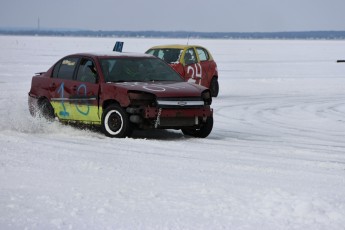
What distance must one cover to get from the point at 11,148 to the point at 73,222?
435 centimetres

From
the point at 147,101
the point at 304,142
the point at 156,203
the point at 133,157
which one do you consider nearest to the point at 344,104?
the point at 304,142

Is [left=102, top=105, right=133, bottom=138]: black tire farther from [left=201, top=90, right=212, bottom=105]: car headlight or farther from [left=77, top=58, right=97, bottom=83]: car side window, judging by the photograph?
[left=201, top=90, right=212, bottom=105]: car headlight

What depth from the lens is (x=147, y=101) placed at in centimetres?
1127

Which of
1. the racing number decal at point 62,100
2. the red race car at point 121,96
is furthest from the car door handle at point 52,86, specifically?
the racing number decal at point 62,100

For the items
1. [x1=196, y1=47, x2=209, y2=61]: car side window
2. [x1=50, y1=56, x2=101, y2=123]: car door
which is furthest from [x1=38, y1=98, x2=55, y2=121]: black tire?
[x1=196, y1=47, x2=209, y2=61]: car side window

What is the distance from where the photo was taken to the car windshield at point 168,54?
19.5m

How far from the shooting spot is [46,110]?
1293cm

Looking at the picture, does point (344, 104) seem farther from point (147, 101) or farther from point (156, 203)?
point (156, 203)

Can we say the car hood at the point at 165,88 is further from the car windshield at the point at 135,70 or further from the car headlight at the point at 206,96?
the car windshield at the point at 135,70

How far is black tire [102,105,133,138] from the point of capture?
11.2 m

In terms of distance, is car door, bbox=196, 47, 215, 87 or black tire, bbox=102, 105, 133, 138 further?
car door, bbox=196, 47, 215, 87

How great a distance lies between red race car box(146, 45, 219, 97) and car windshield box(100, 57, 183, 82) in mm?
6443

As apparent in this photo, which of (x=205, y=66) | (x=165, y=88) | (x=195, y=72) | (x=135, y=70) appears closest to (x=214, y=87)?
(x=205, y=66)

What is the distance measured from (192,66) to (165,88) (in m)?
8.28
